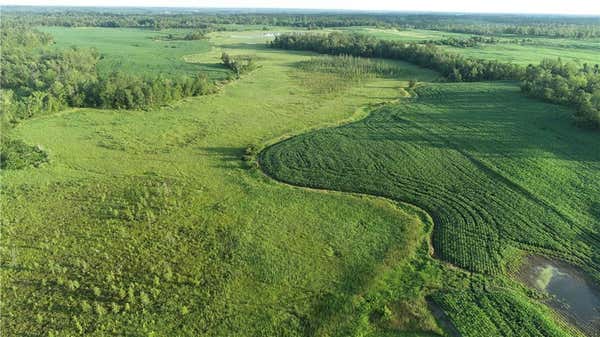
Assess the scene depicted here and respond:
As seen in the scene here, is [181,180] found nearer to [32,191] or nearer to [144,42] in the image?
[32,191]

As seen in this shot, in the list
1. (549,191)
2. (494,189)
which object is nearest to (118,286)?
(494,189)

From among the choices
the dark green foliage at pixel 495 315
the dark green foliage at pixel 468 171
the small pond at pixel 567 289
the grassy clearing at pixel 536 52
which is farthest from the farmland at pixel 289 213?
the grassy clearing at pixel 536 52

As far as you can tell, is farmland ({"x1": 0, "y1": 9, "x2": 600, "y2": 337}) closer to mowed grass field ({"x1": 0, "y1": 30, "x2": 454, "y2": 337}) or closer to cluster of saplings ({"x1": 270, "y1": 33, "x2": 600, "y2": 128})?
mowed grass field ({"x1": 0, "y1": 30, "x2": 454, "y2": 337})

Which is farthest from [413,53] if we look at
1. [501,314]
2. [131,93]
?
[501,314]

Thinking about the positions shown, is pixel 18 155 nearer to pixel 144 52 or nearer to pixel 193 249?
pixel 193 249

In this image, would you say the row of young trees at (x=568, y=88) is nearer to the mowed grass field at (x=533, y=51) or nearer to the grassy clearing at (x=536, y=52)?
the mowed grass field at (x=533, y=51)

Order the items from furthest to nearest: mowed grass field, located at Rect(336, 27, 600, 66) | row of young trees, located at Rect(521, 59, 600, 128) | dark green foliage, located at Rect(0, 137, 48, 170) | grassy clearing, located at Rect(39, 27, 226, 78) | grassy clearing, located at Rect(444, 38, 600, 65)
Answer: mowed grass field, located at Rect(336, 27, 600, 66) → grassy clearing, located at Rect(444, 38, 600, 65) → grassy clearing, located at Rect(39, 27, 226, 78) → row of young trees, located at Rect(521, 59, 600, 128) → dark green foliage, located at Rect(0, 137, 48, 170)

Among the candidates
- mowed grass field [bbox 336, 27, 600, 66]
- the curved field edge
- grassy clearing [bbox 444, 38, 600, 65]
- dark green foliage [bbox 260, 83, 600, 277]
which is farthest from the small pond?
grassy clearing [bbox 444, 38, 600, 65]
